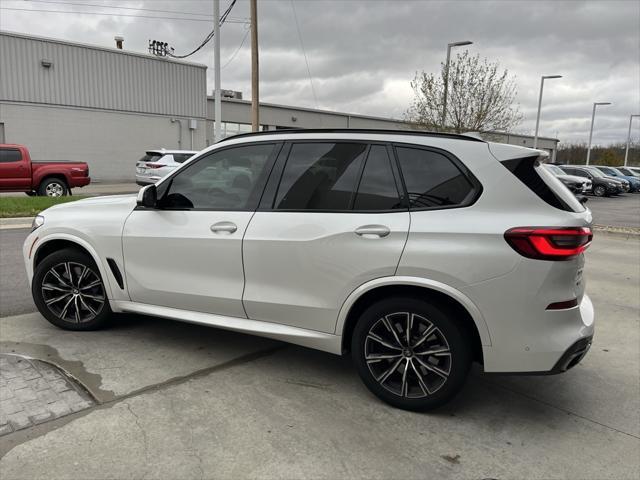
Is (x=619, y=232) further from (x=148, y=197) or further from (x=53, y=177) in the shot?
(x=53, y=177)

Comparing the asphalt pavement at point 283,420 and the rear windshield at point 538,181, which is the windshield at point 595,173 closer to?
the asphalt pavement at point 283,420

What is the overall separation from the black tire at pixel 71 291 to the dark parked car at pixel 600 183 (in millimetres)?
29849

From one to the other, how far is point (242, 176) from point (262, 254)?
0.66 meters

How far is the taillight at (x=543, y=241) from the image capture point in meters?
2.83

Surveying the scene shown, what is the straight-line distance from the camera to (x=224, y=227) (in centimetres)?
362

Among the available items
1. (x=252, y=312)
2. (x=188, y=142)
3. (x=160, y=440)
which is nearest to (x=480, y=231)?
(x=252, y=312)

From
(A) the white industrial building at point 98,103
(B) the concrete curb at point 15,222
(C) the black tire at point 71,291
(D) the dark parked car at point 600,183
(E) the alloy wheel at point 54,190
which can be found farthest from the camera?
(D) the dark parked car at point 600,183

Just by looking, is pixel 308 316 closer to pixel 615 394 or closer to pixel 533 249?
pixel 533 249

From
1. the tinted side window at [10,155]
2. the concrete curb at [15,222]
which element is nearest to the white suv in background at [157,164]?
the tinted side window at [10,155]

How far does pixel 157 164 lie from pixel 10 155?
16.4 ft

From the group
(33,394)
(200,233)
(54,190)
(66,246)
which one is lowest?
(33,394)

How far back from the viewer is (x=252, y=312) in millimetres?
3613

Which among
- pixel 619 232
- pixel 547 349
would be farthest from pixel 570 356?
pixel 619 232

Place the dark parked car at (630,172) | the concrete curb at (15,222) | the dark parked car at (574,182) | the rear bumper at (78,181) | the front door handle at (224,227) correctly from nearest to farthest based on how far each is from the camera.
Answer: the front door handle at (224,227) < the concrete curb at (15,222) < the rear bumper at (78,181) < the dark parked car at (574,182) < the dark parked car at (630,172)
